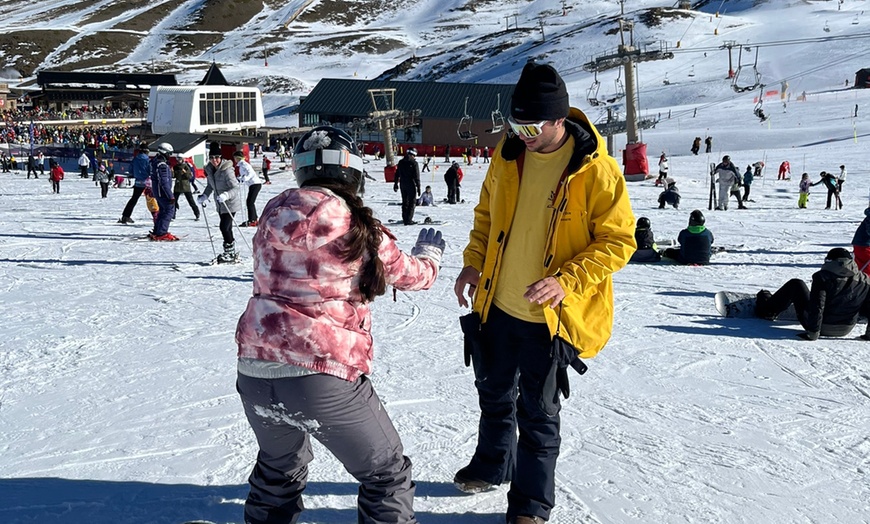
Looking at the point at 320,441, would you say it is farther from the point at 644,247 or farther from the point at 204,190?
the point at 644,247

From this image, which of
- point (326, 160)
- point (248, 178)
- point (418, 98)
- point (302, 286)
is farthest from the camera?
point (418, 98)

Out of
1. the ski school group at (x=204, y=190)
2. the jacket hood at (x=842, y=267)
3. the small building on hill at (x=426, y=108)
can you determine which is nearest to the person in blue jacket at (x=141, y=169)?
the ski school group at (x=204, y=190)

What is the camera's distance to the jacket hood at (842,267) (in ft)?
19.2

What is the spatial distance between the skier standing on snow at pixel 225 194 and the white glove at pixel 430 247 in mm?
6683

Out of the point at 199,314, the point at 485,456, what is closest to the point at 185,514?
the point at 485,456

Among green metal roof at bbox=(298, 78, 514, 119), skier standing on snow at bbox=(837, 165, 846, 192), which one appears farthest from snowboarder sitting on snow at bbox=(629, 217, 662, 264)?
green metal roof at bbox=(298, 78, 514, 119)

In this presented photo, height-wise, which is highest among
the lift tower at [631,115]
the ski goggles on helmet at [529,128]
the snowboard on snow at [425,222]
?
the lift tower at [631,115]

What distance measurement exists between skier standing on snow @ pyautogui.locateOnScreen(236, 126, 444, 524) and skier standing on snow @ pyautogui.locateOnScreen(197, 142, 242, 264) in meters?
6.97

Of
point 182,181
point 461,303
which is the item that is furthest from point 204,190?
point 461,303

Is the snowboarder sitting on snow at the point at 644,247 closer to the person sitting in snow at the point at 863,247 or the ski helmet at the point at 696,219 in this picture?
the ski helmet at the point at 696,219

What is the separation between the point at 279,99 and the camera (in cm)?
8644

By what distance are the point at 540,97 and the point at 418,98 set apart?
56628 mm

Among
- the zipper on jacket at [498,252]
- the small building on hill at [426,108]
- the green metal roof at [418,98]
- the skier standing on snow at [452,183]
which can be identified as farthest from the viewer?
the green metal roof at [418,98]

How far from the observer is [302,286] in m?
2.32
